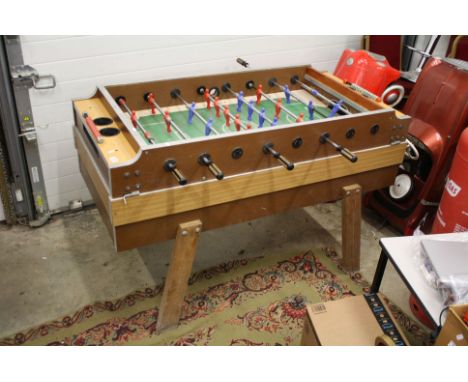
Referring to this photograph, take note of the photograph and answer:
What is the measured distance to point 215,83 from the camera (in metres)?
2.87

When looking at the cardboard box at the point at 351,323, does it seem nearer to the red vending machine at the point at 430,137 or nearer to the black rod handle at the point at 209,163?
the black rod handle at the point at 209,163

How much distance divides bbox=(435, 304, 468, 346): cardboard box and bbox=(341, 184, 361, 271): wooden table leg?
3.43ft

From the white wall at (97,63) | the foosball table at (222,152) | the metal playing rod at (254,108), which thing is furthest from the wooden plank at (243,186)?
the white wall at (97,63)

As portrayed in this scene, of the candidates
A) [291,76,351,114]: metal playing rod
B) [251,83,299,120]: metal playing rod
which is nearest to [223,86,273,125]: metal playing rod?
[251,83,299,120]: metal playing rod

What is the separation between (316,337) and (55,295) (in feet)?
5.03

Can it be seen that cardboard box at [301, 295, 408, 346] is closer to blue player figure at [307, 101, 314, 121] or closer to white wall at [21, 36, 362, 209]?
blue player figure at [307, 101, 314, 121]

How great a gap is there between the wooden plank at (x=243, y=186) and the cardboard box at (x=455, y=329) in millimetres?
992

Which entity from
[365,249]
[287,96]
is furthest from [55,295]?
[365,249]

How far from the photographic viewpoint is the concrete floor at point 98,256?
9.05ft

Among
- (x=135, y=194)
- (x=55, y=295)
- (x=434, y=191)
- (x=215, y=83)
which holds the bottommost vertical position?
(x=55, y=295)

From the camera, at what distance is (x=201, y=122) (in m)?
2.65

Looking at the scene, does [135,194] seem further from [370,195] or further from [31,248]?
[370,195]

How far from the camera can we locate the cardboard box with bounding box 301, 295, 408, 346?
2.16m

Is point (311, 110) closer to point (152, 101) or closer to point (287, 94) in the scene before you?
point (287, 94)
